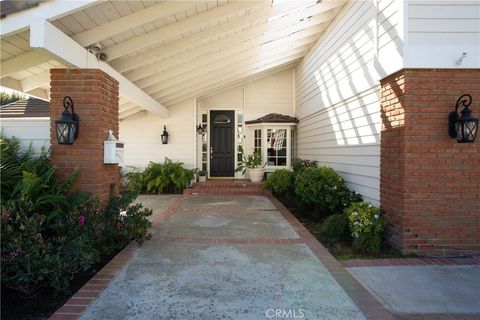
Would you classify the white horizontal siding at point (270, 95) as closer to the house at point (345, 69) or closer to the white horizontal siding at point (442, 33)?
the house at point (345, 69)

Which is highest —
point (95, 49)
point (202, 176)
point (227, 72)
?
point (227, 72)

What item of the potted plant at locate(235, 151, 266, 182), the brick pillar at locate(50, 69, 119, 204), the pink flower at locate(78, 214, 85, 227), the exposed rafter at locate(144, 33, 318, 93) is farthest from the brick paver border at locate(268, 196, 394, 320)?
the potted plant at locate(235, 151, 266, 182)

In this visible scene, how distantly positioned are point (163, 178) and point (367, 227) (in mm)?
6268

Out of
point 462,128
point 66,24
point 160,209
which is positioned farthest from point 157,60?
point 462,128

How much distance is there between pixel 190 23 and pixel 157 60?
4.55 ft

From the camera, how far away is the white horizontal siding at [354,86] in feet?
14.7

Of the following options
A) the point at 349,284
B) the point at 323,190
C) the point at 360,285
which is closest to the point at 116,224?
the point at 349,284

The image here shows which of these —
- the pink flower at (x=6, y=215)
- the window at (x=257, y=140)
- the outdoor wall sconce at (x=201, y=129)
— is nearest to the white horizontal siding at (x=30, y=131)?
the pink flower at (x=6, y=215)

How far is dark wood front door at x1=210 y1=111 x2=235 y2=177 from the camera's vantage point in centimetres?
1077

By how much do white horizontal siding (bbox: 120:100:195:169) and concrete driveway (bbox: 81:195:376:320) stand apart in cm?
532

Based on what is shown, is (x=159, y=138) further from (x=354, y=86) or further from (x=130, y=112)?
(x=354, y=86)

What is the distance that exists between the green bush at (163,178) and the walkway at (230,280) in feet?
13.5

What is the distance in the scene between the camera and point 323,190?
5.91m

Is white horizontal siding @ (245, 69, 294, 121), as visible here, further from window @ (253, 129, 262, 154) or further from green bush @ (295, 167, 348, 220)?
green bush @ (295, 167, 348, 220)
